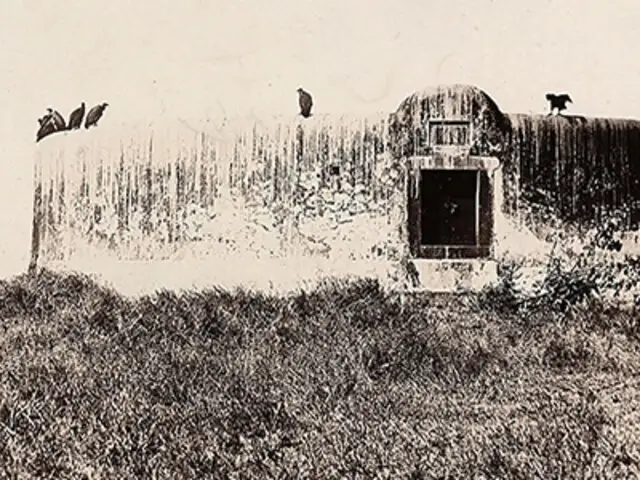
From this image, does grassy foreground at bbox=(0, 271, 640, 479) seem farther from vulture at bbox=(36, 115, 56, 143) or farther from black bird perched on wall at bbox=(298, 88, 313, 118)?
black bird perched on wall at bbox=(298, 88, 313, 118)

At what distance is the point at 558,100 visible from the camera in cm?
546

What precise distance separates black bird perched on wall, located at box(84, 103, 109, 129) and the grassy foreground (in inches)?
45.1

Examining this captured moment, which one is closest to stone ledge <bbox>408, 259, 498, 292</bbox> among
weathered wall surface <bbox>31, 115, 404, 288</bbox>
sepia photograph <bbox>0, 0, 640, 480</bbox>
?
sepia photograph <bbox>0, 0, 640, 480</bbox>

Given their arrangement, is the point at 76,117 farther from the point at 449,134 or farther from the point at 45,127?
the point at 449,134

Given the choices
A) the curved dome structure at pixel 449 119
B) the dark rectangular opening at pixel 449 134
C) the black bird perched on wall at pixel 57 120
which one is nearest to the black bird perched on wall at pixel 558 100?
the curved dome structure at pixel 449 119

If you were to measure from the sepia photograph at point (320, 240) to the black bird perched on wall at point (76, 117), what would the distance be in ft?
0.10

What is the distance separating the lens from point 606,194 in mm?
6387

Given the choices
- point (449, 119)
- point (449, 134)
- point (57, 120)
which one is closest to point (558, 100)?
point (449, 119)

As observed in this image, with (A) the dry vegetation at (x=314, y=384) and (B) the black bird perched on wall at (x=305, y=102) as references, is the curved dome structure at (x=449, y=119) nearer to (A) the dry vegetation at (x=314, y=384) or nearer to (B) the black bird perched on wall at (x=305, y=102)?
(B) the black bird perched on wall at (x=305, y=102)

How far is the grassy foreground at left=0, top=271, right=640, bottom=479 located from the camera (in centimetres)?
338

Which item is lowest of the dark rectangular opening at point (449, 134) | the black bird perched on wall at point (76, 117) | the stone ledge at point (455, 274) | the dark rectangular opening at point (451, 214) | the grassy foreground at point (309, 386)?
the grassy foreground at point (309, 386)

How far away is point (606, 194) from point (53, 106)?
3.65 metres

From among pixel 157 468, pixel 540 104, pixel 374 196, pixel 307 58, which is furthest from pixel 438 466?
pixel 374 196

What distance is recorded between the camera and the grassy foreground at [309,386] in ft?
11.1
